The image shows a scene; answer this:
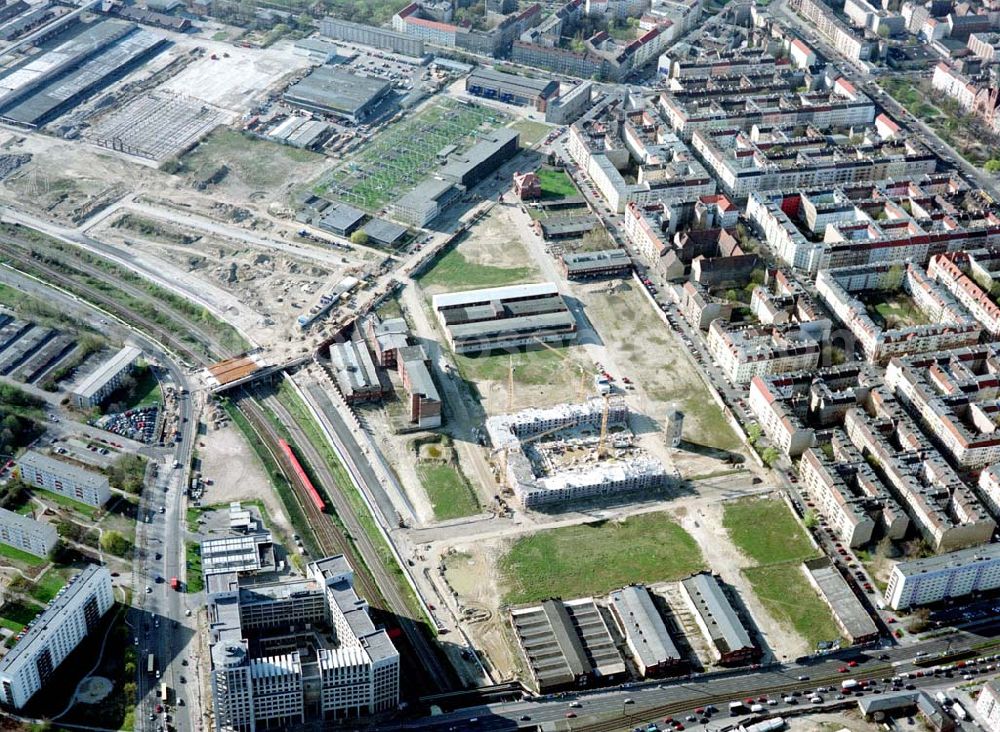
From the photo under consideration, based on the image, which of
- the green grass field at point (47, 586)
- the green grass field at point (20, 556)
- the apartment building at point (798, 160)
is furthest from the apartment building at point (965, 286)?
the green grass field at point (20, 556)

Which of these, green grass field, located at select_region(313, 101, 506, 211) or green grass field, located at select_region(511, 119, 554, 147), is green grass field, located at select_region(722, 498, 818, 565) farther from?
green grass field, located at select_region(511, 119, 554, 147)

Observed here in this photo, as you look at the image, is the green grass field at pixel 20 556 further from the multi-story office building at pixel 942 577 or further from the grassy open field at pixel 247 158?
the multi-story office building at pixel 942 577

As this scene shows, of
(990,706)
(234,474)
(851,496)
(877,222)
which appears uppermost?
(877,222)

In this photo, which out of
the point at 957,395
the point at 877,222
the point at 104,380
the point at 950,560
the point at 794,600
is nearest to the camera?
the point at 950,560

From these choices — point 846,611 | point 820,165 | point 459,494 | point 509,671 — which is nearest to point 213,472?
point 459,494

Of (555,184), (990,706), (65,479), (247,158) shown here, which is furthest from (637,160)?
(990,706)

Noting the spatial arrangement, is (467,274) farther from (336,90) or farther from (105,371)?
(336,90)

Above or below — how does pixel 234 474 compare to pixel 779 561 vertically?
above
